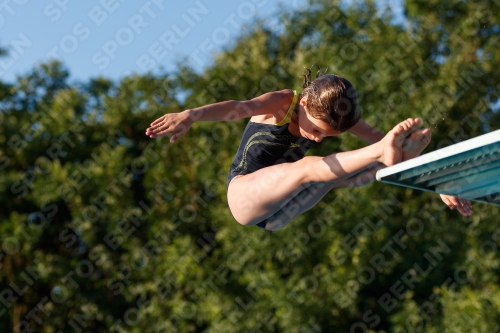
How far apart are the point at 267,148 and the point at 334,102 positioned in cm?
87

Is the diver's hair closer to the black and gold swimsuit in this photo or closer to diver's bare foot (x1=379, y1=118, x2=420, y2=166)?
the black and gold swimsuit

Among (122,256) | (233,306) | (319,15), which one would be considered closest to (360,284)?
(233,306)

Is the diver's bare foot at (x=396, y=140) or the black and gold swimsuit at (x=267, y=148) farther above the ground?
the diver's bare foot at (x=396, y=140)

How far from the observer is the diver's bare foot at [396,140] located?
3.68m

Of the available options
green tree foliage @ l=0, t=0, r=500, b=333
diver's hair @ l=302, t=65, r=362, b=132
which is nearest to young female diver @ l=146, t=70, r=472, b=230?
diver's hair @ l=302, t=65, r=362, b=132

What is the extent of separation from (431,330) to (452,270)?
1.58 metres

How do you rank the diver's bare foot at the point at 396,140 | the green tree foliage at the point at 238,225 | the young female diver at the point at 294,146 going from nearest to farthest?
1. the diver's bare foot at the point at 396,140
2. the young female diver at the point at 294,146
3. the green tree foliage at the point at 238,225

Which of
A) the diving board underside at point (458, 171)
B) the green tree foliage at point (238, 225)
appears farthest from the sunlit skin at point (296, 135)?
the green tree foliage at point (238, 225)

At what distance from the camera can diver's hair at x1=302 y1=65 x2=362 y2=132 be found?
14.3ft

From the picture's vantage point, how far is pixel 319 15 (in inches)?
591

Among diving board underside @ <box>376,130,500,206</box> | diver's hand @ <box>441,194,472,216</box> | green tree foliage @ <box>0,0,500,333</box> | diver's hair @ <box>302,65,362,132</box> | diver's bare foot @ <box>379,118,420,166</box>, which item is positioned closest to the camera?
diving board underside @ <box>376,130,500,206</box>

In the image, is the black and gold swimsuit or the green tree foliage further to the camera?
the green tree foliage

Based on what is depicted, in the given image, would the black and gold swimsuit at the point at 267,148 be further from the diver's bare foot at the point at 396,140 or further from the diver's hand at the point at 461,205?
the diver's bare foot at the point at 396,140

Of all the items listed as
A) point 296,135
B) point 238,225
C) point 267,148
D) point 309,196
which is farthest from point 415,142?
point 238,225
